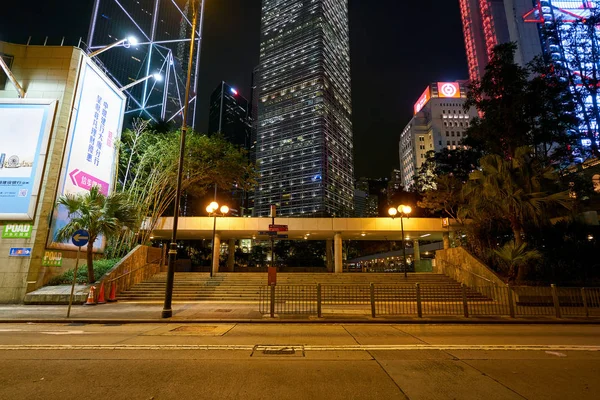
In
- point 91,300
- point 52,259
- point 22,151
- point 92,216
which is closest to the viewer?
point 91,300

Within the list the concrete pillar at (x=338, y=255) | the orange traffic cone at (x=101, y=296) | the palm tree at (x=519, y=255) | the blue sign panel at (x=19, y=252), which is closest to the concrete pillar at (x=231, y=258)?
the concrete pillar at (x=338, y=255)

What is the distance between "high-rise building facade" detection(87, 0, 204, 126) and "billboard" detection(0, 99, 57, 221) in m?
16.1

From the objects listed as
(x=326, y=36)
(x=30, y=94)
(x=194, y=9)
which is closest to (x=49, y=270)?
(x=30, y=94)

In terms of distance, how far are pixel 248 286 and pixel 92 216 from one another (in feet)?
29.8

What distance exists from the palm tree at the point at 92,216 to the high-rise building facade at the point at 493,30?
7172 cm

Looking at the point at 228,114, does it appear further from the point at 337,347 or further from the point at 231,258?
the point at 337,347

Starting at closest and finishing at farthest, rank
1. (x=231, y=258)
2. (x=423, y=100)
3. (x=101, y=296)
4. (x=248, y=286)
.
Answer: (x=101, y=296) → (x=248, y=286) → (x=231, y=258) → (x=423, y=100)

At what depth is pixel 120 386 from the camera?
13.5ft

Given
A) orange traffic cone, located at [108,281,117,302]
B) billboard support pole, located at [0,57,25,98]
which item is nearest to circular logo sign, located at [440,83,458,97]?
billboard support pole, located at [0,57,25,98]

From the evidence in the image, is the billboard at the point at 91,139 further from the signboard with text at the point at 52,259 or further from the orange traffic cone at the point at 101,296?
the orange traffic cone at the point at 101,296

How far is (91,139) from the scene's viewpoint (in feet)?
62.1

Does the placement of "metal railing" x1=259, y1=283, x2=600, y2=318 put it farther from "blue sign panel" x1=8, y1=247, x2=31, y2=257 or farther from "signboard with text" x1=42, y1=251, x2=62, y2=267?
"blue sign panel" x1=8, y1=247, x2=31, y2=257

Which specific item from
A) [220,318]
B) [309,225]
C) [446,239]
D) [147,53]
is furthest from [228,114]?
[220,318]

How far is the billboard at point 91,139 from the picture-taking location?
56.1 feet
